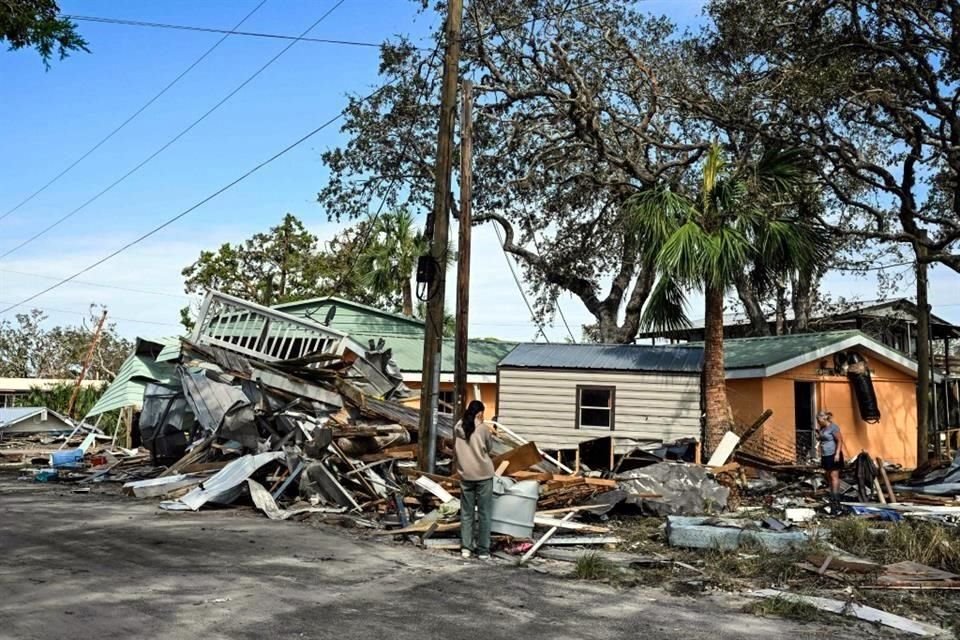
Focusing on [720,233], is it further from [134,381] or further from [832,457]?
[134,381]

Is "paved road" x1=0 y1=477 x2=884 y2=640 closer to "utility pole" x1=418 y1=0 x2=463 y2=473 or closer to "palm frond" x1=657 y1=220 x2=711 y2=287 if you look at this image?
"utility pole" x1=418 y1=0 x2=463 y2=473

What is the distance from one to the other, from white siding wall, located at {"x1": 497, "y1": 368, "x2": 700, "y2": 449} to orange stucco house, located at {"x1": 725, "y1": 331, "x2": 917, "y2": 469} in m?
1.91

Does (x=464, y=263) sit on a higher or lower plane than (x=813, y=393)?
higher

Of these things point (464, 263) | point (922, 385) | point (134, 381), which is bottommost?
point (134, 381)

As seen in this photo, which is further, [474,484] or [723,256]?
[723,256]

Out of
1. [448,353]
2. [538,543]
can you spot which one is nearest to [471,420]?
[538,543]

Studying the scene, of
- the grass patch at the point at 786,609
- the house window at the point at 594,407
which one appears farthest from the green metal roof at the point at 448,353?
the grass patch at the point at 786,609

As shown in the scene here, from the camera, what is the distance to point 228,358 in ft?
58.0

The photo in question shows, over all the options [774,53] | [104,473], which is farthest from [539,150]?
[104,473]

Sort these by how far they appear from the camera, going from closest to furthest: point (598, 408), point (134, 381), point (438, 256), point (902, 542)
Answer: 1. point (902, 542)
2. point (438, 256)
3. point (598, 408)
4. point (134, 381)

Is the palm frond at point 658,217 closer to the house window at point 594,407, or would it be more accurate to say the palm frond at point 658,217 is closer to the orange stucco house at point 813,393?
the house window at point 594,407

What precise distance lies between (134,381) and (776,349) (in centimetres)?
1784

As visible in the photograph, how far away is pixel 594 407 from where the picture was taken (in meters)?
21.1

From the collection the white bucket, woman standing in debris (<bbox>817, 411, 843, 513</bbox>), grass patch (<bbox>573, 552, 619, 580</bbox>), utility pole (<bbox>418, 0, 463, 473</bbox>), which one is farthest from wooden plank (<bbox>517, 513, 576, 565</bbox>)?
woman standing in debris (<bbox>817, 411, 843, 513</bbox>)
